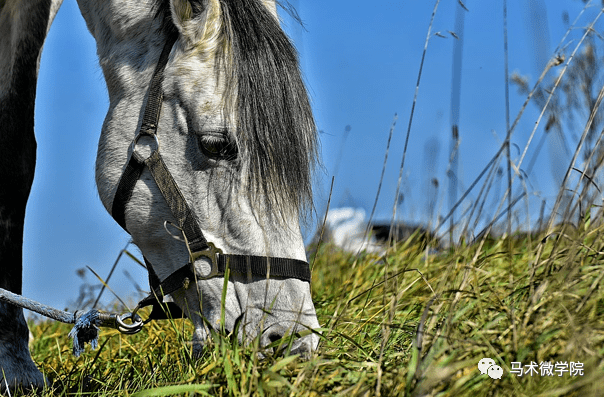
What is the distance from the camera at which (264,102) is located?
226 centimetres

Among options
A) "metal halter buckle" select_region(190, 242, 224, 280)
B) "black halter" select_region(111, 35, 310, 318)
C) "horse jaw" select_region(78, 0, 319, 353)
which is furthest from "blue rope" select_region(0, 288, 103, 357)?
"metal halter buckle" select_region(190, 242, 224, 280)

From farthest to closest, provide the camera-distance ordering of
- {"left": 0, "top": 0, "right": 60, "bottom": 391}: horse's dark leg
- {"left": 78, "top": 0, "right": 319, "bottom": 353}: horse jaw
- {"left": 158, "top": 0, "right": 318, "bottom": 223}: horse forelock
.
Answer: {"left": 0, "top": 0, "right": 60, "bottom": 391}: horse's dark leg → {"left": 158, "top": 0, "right": 318, "bottom": 223}: horse forelock → {"left": 78, "top": 0, "right": 319, "bottom": 353}: horse jaw

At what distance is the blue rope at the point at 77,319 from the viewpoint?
225 cm

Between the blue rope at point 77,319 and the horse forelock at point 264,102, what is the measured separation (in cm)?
81

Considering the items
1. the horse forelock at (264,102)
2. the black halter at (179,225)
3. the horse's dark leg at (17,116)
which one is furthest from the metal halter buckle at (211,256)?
the horse's dark leg at (17,116)

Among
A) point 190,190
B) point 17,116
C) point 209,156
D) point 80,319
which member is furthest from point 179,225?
point 17,116

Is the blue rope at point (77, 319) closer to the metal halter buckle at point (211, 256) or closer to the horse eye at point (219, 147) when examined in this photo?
the metal halter buckle at point (211, 256)

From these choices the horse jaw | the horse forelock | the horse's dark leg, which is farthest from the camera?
the horse's dark leg

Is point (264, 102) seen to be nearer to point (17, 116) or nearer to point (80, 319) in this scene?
point (80, 319)

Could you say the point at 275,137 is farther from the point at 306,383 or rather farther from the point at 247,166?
the point at 306,383

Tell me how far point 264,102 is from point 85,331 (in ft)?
3.79

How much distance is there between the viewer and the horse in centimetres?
215

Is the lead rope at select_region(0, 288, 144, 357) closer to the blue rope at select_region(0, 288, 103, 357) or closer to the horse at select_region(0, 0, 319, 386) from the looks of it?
the blue rope at select_region(0, 288, 103, 357)

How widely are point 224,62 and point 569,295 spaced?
1.54 meters
